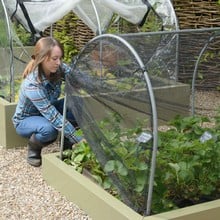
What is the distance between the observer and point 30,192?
4289 mm

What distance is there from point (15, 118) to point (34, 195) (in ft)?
3.11

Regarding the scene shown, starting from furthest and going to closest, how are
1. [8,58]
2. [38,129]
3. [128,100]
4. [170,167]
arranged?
1. [8,58]
2. [38,129]
3. [128,100]
4. [170,167]

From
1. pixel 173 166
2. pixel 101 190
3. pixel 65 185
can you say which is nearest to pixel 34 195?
pixel 65 185

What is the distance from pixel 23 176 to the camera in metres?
4.61

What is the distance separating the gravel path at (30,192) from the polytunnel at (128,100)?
0.37 m

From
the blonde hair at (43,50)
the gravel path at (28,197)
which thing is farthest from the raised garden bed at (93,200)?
the blonde hair at (43,50)

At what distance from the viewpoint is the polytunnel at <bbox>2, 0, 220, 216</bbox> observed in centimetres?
343

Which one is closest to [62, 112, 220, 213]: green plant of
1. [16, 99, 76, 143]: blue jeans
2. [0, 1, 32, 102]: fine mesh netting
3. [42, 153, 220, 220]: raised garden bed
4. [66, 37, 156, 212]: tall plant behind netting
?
[66, 37, 156, 212]: tall plant behind netting

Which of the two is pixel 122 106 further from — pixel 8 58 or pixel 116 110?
pixel 8 58

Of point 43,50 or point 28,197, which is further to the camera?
point 43,50

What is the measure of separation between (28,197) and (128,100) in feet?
3.84

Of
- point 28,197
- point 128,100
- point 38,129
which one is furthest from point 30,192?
point 128,100

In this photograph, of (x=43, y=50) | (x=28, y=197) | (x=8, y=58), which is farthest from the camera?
(x=8, y=58)

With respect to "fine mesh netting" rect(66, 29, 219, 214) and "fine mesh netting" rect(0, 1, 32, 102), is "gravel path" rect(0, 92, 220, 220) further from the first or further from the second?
"fine mesh netting" rect(0, 1, 32, 102)
